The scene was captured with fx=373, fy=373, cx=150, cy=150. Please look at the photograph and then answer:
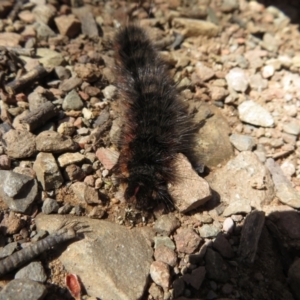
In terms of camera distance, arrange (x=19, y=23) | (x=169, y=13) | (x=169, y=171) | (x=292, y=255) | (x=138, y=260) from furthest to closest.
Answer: (x=169, y=13) → (x=19, y=23) → (x=169, y=171) → (x=292, y=255) → (x=138, y=260)

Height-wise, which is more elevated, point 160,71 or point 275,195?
point 160,71

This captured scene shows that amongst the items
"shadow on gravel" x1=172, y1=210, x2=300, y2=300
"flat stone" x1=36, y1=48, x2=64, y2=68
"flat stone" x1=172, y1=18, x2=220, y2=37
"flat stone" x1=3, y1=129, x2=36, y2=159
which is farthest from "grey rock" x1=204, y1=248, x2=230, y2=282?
"flat stone" x1=172, y1=18, x2=220, y2=37

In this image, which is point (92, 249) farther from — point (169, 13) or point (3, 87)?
point (169, 13)

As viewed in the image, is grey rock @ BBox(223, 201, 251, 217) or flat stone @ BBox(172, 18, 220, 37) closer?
grey rock @ BBox(223, 201, 251, 217)

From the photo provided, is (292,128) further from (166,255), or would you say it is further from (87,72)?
(87,72)

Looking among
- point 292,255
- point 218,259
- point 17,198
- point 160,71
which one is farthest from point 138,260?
point 160,71

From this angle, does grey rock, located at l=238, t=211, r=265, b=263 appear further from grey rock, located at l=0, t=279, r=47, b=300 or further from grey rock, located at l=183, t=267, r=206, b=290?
grey rock, located at l=0, t=279, r=47, b=300

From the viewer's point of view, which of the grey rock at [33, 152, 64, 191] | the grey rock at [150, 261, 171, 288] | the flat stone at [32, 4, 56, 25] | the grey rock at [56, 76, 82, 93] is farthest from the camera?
the flat stone at [32, 4, 56, 25]
